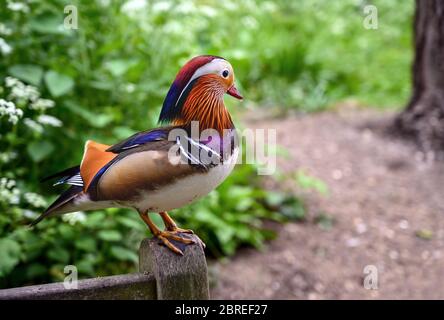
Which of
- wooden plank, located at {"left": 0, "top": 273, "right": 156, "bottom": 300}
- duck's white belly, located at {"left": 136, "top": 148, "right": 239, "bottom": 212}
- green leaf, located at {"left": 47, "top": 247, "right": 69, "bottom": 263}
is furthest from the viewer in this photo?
green leaf, located at {"left": 47, "top": 247, "right": 69, "bottom": 263}

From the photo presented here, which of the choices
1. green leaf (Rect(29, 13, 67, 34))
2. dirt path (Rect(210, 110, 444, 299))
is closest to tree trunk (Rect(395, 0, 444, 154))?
dirt path (Rect(210, 110, 444, 299))

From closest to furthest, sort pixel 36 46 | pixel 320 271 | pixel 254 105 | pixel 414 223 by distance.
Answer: pixel 36 46, pixel 320 271, pixel 414 223, pixel 254 105

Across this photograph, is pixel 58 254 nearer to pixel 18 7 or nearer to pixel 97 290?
pixel 18 7

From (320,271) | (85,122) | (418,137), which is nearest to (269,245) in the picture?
A: (320,271)

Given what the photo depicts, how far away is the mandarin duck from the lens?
129 cm

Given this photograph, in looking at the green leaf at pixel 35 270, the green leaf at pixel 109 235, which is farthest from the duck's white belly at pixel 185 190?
the green leaf at pixel 35 270

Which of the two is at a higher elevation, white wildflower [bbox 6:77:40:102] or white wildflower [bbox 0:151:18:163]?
white wildflower [bbox 6:77:40:102]

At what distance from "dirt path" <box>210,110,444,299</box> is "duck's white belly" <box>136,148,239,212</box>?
138cm

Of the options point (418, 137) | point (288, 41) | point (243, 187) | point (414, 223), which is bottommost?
point (414, 223)

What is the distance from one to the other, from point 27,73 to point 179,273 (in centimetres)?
144

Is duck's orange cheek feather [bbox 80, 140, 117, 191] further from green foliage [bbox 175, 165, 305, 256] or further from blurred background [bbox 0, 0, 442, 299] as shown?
green foliage [bbox 175, 165, 305, 256]

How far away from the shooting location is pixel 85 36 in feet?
8.82
